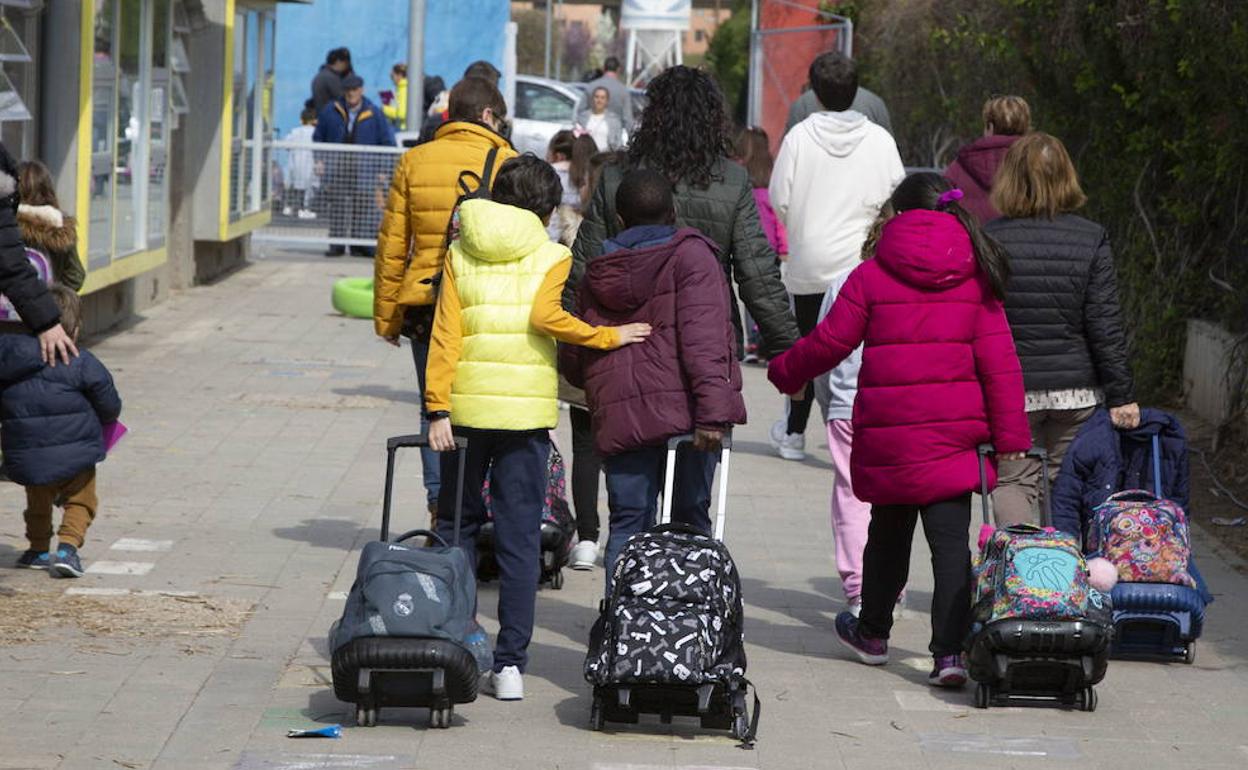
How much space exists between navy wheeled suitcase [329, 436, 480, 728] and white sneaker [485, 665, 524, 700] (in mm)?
337

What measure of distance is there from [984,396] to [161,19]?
1037 cm

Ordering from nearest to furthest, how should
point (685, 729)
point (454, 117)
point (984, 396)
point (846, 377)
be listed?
point (685, 729), point (984, 396), point (846, 377), point (454, 117)

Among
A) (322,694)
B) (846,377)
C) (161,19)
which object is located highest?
(161,19)

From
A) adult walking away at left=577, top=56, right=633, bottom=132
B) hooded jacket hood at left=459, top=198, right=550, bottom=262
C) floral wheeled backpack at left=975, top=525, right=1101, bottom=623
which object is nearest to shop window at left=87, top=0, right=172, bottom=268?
adult walking away at left=577, top=56, right=633, bottom=132

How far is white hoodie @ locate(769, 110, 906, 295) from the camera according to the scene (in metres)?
9.59

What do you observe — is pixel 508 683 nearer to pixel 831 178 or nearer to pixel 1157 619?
pixel 1157 619

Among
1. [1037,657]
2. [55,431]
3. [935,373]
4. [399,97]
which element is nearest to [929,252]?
[935,373]

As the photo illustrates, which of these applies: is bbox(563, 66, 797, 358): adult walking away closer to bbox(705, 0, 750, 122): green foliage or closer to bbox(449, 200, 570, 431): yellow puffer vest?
bbox(449, 200, 570, 431): yellow puffer vest

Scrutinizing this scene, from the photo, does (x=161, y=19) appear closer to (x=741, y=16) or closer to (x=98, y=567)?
(x=98, y=567)

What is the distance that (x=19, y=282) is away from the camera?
6523mm

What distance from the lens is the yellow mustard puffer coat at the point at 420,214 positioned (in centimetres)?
771

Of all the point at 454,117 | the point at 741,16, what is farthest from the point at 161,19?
the point at 741,16

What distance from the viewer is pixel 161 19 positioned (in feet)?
49.8

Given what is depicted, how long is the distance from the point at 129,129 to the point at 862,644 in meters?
9.01
